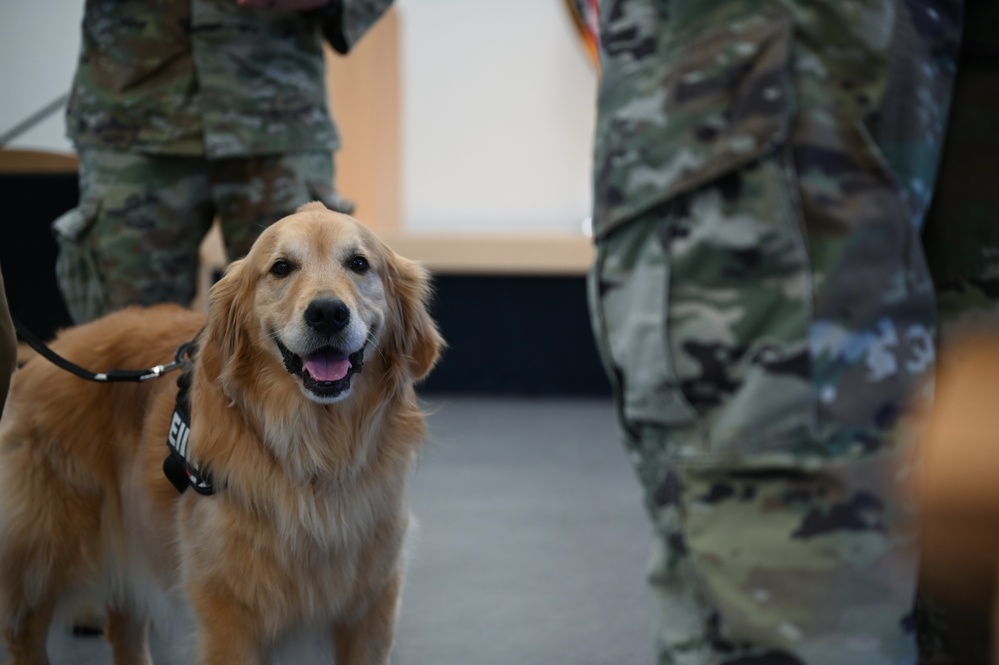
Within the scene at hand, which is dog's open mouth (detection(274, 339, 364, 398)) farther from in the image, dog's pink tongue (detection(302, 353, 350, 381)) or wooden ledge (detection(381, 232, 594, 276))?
wooden ledge (detection(381, 232, 594, 276))

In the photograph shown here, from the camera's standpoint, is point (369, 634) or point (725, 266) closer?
point (725, 266)

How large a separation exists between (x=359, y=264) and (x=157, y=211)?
1.78ft

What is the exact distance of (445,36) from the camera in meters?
4.52

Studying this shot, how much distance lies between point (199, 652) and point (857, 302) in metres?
1.10

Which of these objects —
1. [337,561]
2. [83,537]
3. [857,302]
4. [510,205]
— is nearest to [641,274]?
[857,302]

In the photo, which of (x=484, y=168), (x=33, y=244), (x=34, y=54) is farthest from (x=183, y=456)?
(x=484, y=168)

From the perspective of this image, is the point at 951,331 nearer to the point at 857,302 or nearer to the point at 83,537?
the point at 857,302

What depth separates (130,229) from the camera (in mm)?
1807

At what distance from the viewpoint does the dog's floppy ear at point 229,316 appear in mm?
1485

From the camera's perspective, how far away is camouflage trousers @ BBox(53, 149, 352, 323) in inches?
71.3

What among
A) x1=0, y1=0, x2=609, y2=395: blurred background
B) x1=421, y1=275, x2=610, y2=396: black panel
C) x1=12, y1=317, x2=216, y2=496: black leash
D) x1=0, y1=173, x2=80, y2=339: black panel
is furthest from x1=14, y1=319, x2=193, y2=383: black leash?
x1=421, y1=275, x2=610, y2=396: black panel

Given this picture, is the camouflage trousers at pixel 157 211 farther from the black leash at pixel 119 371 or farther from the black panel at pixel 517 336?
the black panel at pixel 517 336

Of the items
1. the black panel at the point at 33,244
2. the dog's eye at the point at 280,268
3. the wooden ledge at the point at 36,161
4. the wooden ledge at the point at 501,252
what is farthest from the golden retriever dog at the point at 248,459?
the wooden ledge at the point at 501,252

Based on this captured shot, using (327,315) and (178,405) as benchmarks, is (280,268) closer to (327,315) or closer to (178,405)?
(327,315)
